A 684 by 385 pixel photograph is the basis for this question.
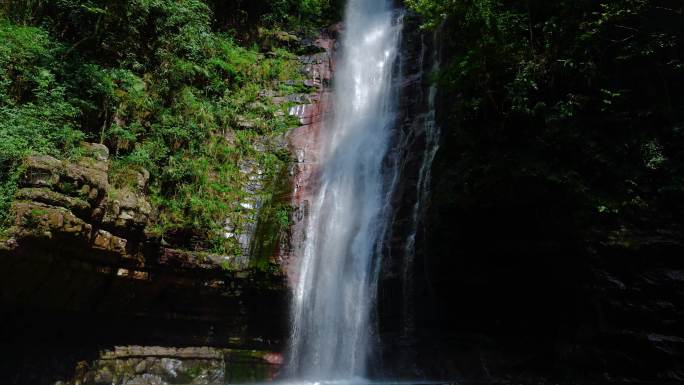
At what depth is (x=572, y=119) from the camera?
8336 mm

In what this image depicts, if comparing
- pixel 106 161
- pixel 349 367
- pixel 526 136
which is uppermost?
pixel 526 136

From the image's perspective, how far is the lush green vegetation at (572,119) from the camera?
7.57 metres

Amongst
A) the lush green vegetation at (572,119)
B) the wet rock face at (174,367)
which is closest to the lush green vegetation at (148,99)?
the wet rock face at (174,367)

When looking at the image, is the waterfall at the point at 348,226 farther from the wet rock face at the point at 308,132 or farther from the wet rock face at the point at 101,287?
the wet rock face at the point at 101,287

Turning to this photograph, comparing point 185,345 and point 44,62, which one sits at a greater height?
point 44,62

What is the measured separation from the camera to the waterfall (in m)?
10.7

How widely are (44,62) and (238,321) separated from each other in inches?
299

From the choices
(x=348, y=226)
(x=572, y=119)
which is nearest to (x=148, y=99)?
(x=348, y=226)

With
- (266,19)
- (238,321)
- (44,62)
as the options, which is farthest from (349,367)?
(266,19)

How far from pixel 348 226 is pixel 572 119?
20.6 feet

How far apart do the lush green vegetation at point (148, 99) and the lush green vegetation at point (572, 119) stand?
653 cm

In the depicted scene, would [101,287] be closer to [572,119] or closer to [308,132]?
[308,132]

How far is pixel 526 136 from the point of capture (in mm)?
8828

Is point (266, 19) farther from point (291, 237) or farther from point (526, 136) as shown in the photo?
point (526, 136)
